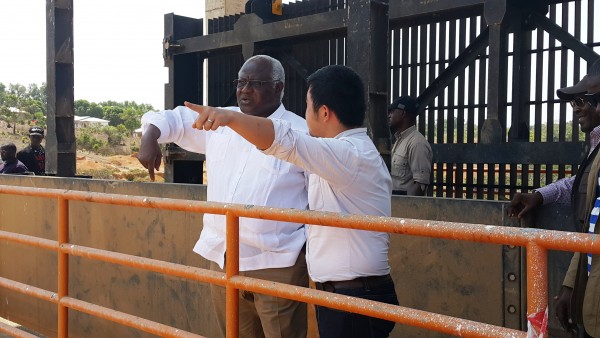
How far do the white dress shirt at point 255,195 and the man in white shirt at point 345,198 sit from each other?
1.57 ft

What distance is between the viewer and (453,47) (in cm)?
805

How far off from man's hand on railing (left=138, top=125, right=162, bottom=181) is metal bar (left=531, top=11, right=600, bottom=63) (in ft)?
16.8

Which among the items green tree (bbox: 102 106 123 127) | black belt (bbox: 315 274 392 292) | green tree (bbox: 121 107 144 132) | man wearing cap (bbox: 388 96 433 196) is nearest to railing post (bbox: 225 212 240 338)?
black belt (bbox: 315 274 392 292)

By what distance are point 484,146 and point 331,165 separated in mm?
5116

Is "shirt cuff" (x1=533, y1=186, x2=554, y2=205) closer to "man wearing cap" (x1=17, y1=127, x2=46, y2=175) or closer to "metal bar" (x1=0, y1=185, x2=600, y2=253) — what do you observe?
"metal bar" (x1=0, y1=185, x2=600, y2=253)

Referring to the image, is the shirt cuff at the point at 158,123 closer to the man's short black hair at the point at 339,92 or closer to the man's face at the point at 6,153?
the man's short black hair at the point at 339,92

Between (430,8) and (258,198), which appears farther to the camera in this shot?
(430,8)

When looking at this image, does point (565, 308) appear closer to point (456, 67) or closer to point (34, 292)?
point (34, 292)

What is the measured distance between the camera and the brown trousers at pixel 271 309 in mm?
3021

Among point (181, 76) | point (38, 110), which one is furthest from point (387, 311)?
point (38, 110)

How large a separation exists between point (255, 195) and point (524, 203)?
1262 millimetres

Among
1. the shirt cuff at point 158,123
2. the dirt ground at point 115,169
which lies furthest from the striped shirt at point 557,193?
the dirt ground at point 115,169

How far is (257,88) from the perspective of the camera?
10.7ft

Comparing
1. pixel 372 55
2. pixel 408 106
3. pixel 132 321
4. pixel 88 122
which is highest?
pixel 88 122
